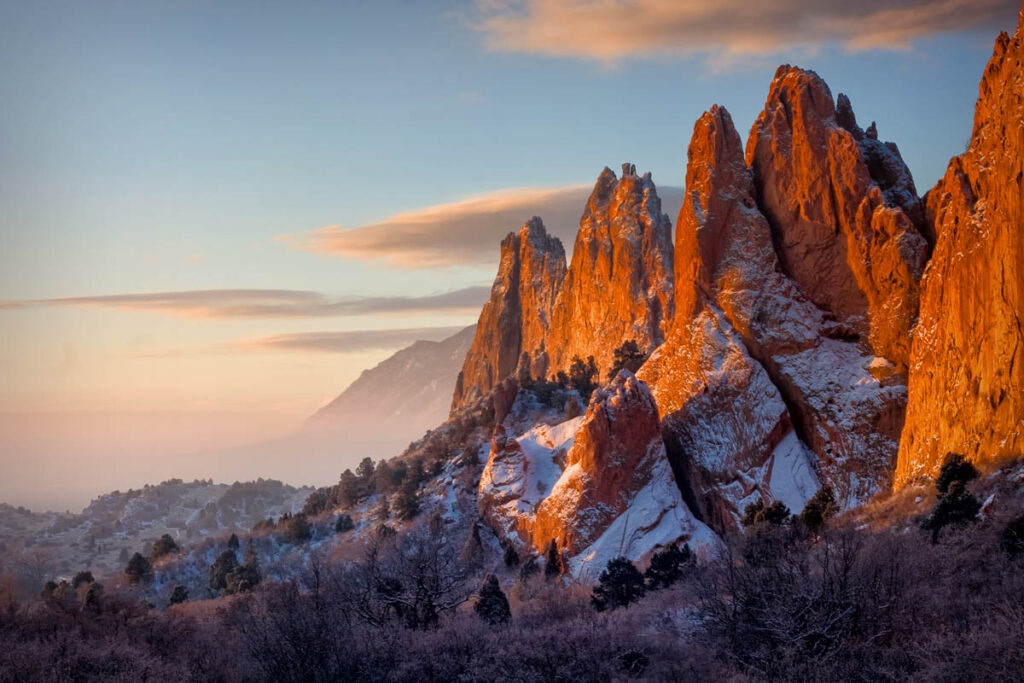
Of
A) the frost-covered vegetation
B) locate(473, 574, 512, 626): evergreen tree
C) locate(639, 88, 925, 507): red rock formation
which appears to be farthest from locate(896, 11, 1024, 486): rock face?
locate(473, 574, 512, 626): evergreen tree

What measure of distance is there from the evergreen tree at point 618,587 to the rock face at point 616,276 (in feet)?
174

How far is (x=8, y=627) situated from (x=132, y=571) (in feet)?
163

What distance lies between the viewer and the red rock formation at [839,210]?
208 feet

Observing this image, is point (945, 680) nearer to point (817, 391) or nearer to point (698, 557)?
point (698, 557)

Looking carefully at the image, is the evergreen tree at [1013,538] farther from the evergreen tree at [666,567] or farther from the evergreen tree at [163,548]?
the evergreen tree at [163,548]

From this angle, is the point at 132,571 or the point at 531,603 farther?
the point at 132,571

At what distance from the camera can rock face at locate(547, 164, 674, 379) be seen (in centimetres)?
11162

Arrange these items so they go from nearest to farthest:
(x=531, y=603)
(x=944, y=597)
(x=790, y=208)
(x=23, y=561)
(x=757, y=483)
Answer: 1. (x=944, y=597)
2. (x=531, y=603)
3. (x=757, y=483)
4. (x=790, y=208)
5. (x=23, y=561)

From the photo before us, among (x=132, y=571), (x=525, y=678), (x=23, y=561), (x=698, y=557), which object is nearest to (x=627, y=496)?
(x=698, y=557)

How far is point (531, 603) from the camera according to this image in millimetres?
54406

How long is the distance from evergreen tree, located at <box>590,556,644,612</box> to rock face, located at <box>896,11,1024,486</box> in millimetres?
16173

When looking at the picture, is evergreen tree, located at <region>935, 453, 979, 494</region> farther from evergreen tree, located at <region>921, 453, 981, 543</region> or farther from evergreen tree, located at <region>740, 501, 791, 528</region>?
evergreen tree, located at <region>740, 501, 791, 528</region>

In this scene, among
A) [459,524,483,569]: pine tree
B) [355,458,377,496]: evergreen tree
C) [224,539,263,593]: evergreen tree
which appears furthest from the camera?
[355,458,377,496]: evergreen tree

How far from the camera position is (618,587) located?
52.7 m
